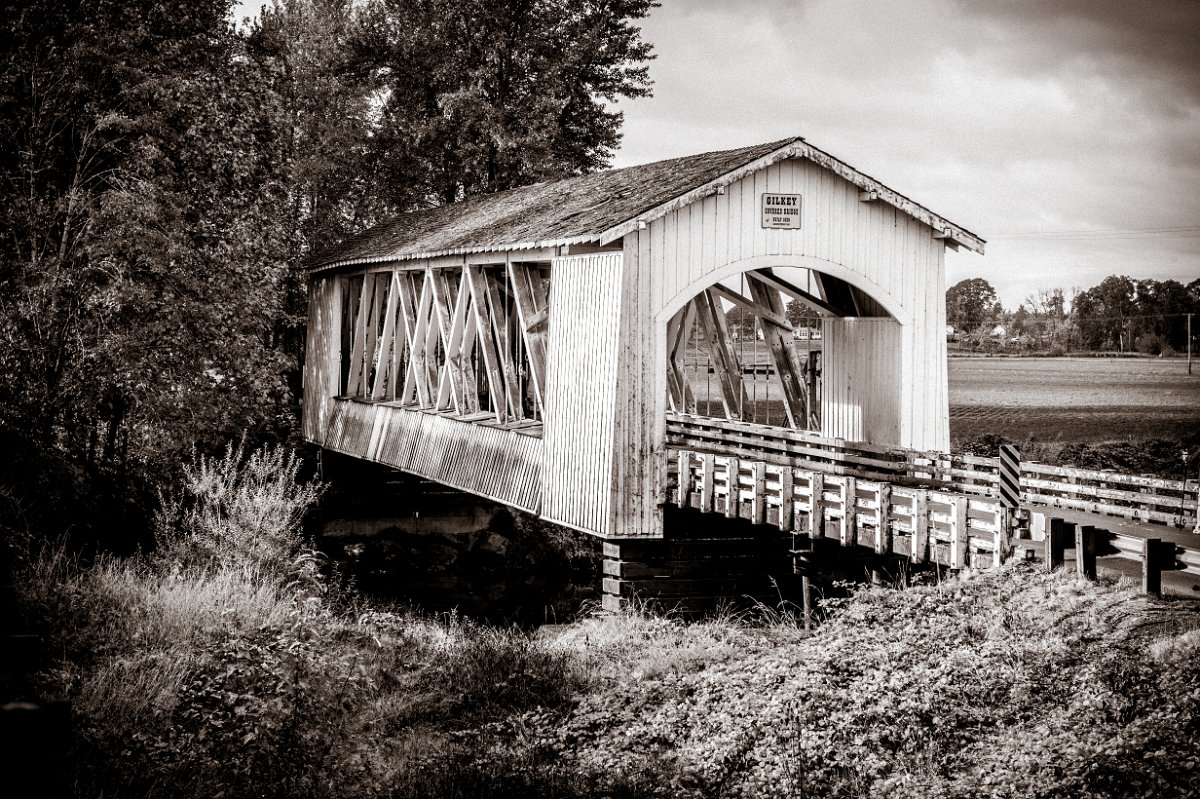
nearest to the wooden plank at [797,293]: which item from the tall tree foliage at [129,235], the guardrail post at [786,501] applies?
the guardrail post at [786,501]

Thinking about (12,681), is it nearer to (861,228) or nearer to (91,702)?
(91,702)

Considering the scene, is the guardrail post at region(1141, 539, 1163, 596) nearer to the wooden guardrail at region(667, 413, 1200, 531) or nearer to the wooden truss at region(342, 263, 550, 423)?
the wooden guardrail at region(667, 413, 1200, 531)

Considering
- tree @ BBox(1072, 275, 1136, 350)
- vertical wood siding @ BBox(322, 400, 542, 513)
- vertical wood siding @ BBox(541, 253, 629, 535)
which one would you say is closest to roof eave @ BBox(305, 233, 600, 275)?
vertical wood siding @ BBox(541, 253, 629, 535)

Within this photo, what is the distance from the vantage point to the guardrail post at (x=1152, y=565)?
8562 millimetres

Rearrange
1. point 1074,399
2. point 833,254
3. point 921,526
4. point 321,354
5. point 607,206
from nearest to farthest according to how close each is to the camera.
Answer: point 921,526, point 833,254, point 607,206, point 321,354, point 1074,399

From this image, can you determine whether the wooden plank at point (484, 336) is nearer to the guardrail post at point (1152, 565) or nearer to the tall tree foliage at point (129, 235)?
the tall tree foliage at point (129, 235)

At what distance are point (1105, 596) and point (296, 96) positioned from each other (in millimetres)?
24252

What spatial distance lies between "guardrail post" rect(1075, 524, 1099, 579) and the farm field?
65.4ft

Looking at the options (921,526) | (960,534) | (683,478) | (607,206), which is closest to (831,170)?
(607,206)

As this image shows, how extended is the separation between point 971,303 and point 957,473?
74065 mm

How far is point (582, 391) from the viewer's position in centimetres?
1404

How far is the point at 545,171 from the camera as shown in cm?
2883

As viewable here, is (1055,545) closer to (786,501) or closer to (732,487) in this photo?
(786,501)

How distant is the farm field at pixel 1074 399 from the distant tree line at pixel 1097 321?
299 inches
